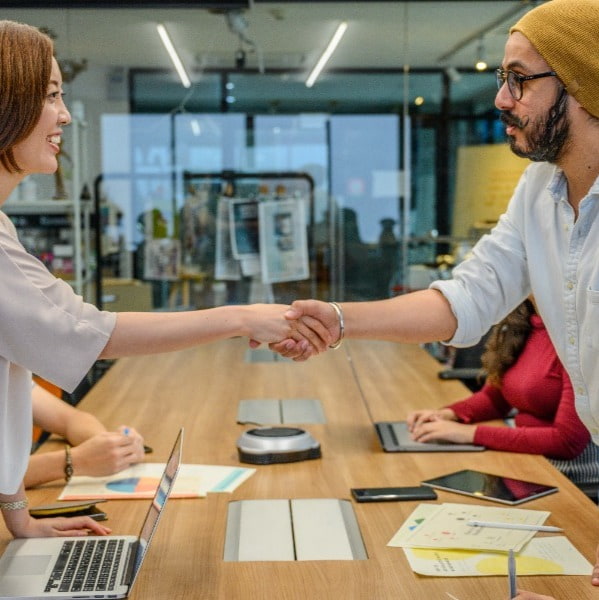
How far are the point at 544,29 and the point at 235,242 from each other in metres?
4.40

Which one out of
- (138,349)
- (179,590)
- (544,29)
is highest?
(544,29)

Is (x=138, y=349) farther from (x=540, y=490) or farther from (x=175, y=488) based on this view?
(x=540, y=490)

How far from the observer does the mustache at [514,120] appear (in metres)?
1.98

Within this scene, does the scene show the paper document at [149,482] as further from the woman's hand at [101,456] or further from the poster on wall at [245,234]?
the poster on wall at [245,234]

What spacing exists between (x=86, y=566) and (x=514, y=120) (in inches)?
48.4

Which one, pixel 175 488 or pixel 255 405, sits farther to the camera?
pixel 255 405

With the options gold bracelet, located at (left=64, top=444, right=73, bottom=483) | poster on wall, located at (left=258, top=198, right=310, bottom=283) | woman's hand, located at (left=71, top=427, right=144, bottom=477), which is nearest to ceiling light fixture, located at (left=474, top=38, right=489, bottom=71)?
poster on wall, located at (left=258, top=198, right=310, bottom=283)

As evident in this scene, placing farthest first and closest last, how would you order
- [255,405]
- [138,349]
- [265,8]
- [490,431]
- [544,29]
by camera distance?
[265,8], [255,405], [490,431], [544,29], [138,349]

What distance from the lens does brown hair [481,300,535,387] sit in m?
2.97

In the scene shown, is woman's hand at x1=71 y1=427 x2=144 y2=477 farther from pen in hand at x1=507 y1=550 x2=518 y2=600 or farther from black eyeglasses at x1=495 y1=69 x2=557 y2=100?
black eyeglasses at x1=495 y1=69 x2=557 y2=100

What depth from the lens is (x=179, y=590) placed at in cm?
163

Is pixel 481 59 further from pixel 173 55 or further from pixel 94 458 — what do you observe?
pixel 94 458

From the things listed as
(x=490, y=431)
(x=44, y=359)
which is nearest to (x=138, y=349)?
(x=44, y=359)

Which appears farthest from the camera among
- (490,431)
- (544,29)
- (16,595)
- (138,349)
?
(490,431)
